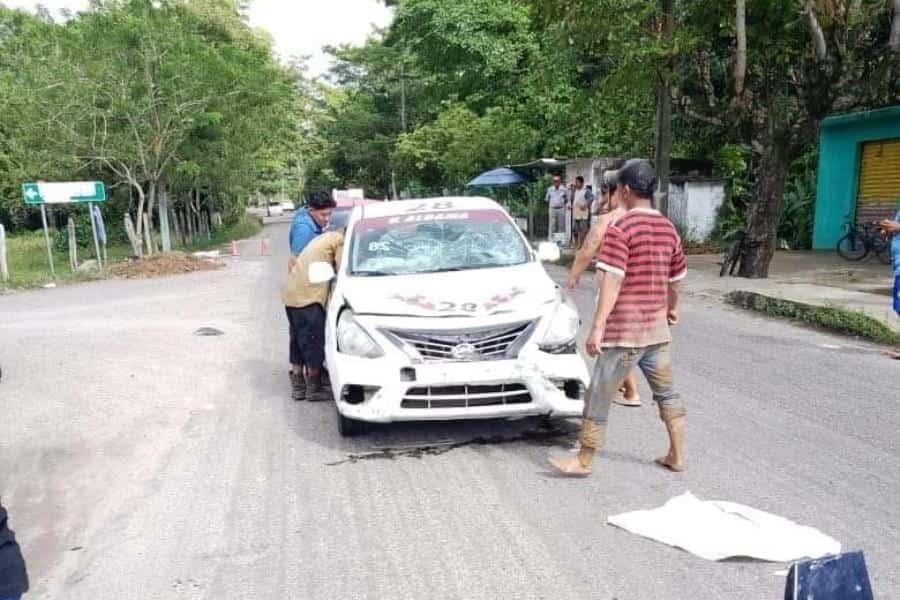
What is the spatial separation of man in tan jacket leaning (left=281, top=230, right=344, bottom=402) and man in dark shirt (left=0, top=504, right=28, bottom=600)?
13.2 ft

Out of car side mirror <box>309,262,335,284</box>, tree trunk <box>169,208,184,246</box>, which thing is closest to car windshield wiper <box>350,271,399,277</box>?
car side mirror <box>309,262,335,284</box>

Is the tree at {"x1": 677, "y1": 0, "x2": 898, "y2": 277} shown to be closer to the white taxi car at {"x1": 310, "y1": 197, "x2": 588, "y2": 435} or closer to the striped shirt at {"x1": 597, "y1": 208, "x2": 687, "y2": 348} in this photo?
the white taxi car at {"x1": 310, "y1": 197, "x2": 588, "y2": 435}

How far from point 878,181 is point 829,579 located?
1803 cm

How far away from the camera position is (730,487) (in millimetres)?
4371

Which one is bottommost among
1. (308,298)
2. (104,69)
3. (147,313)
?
(147,313)

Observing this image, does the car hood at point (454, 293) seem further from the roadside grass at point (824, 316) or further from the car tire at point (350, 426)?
the roadside grass at point (824, 316)

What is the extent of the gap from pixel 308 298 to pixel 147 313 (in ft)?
23.2

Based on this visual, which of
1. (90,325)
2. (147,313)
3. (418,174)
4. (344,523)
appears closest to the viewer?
(344,523)

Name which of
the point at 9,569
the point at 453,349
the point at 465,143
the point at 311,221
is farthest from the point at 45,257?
the point at 9,569

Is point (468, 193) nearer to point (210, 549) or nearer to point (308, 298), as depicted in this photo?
point (308, 298)

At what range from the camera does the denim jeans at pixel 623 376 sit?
14.6 ft

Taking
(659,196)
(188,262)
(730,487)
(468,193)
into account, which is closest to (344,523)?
(730,487)

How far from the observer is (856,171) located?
17.7 metres

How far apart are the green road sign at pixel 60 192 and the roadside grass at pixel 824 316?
1495 centimetres
